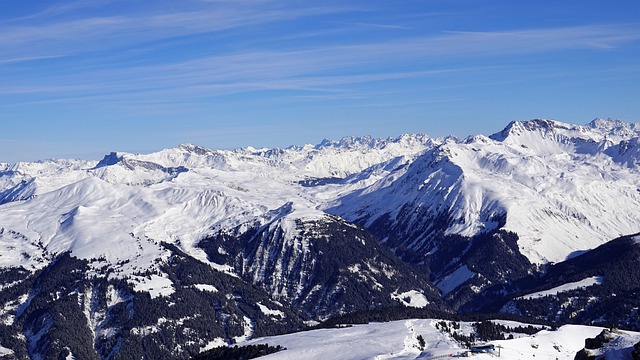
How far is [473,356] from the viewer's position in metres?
181

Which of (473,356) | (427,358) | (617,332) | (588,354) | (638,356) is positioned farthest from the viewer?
(427,358)

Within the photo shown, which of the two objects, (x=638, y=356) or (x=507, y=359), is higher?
(x=638, y=356)

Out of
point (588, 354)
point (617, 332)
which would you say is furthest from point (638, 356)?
point (617, 332)

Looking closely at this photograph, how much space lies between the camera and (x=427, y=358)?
19675 centimetres

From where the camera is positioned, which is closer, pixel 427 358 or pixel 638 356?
pixel 638 356

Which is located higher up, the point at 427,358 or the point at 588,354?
the point at 588,354

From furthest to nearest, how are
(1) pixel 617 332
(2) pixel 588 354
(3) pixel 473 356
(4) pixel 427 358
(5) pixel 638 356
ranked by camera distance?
(4) pixel 427 358 → (3) pixel 473 356 → (1) pixel 617 332 → (2) pixel 588 354 → (5) pixel 638 356

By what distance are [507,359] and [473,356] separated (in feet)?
50.9

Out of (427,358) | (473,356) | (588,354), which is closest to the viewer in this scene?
(588,354)

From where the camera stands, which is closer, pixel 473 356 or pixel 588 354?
pixel 588 354

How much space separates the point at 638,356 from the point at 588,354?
1498 cm

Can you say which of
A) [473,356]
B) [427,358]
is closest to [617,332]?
[473,356]

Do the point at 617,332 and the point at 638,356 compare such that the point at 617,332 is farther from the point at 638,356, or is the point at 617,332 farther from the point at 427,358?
the point at 427,358

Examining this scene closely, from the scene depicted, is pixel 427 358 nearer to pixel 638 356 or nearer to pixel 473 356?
pixel 473 356
